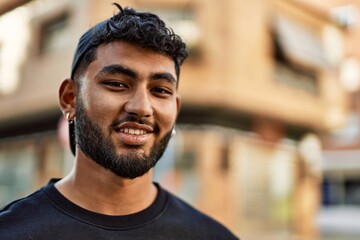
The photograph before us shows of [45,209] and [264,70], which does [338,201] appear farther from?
[45,209]

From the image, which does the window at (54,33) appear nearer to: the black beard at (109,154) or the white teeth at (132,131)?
the black beard at (109,154)

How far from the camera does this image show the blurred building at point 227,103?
12367 millimetres

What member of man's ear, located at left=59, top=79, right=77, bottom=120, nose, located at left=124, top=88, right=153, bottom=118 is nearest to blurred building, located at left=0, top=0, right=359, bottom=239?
man's ear, located at left=59, top=79, right=77, bottom=120

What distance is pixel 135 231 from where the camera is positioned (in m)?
1.86

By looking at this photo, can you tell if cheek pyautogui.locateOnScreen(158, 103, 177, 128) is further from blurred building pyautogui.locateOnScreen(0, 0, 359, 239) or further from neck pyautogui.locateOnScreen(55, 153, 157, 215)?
blurred building pyautogui.locateOnScreen(0, 0, 359, 239)

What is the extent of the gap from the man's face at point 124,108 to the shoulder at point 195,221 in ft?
1.02

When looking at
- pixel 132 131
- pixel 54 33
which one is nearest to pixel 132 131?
pixel 132 131

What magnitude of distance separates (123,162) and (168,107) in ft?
0.93

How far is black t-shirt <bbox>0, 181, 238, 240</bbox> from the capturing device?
1.76 meters

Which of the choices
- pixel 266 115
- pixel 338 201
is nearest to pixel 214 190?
pixel 266 115

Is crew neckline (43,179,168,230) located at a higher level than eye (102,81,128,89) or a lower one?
lower

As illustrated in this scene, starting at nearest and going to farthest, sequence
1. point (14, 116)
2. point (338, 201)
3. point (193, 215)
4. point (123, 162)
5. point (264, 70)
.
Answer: point (123, 162)
point (193, 215)
point (264, 70)
point (14, 116)
point (338, 201)

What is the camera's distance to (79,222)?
1.80 meters

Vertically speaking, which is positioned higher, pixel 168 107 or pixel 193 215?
pixel 168 107
